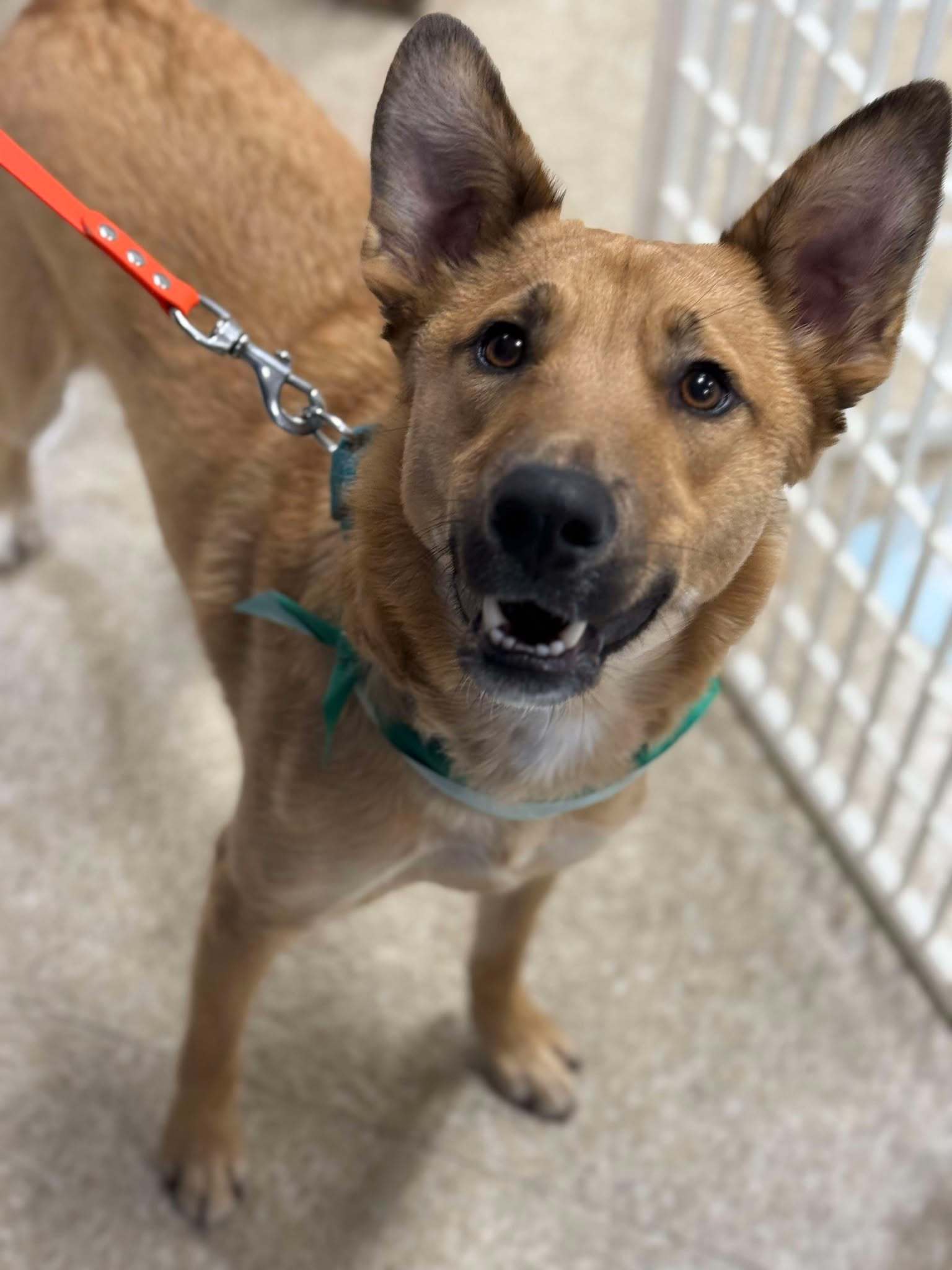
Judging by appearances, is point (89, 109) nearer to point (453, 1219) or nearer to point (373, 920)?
point (373, 920)

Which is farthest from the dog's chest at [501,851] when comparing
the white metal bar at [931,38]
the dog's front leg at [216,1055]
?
the white metal bar at [931,38]

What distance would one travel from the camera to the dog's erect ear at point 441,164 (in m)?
1.17

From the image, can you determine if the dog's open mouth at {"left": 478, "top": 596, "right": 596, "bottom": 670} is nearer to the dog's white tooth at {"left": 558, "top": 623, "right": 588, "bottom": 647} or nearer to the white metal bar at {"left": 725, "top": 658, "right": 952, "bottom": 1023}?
the dog's white tooth at {"left": 558, "top": 623, "right": 588, "bottom": 647}

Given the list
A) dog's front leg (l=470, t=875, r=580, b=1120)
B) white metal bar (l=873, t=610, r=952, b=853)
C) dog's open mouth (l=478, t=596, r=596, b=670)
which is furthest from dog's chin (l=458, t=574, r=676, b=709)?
white metal bar (l=873, t=610, r=952, b=853)

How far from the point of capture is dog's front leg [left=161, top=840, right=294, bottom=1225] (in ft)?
5.14

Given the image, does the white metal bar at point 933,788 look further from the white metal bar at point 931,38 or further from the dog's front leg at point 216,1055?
the dog's front leg at point 216,1055

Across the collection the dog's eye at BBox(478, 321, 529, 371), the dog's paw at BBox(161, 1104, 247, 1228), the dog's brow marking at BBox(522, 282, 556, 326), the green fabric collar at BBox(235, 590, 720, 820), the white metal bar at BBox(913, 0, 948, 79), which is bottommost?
the dog's paw at BBox(161, 1104, 247, 1228)

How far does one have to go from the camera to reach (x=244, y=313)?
5.18 ft

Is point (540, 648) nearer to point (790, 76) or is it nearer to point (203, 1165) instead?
point (203, 1165)

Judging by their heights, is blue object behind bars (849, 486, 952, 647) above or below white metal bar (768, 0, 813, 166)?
below

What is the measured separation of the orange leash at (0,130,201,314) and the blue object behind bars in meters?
1.33

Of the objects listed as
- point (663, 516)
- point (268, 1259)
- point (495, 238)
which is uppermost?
point (495, 238)

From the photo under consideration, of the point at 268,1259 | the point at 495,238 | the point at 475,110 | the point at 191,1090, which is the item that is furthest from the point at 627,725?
the point at 268,1259

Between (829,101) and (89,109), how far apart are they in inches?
40.3
